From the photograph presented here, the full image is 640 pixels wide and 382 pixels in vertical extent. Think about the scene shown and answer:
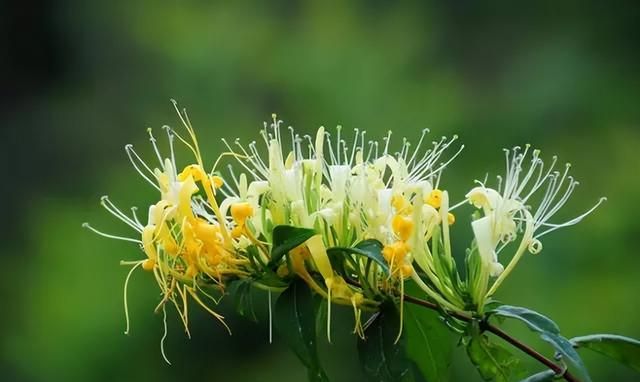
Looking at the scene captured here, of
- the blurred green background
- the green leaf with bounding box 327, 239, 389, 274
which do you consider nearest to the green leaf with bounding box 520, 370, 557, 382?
the green leaf with bounding box 327, 239, 389, 274

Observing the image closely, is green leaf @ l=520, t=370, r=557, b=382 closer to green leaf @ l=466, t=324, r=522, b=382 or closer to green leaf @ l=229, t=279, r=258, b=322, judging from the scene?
green leaf @ l=466, t=324, r=522, b=382

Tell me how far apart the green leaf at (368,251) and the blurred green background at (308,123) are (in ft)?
5.38

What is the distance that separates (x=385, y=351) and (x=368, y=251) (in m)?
0.08

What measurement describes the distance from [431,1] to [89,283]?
136 cm

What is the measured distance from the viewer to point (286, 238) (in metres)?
0.94

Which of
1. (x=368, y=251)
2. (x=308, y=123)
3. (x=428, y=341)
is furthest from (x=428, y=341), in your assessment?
(x=308, y=123)

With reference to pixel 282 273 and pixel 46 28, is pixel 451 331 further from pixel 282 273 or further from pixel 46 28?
pixel 46 28

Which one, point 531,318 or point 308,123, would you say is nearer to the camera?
point 531,318

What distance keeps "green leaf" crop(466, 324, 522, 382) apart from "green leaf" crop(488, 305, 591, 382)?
0.09 feet

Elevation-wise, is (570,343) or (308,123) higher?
(570,343)

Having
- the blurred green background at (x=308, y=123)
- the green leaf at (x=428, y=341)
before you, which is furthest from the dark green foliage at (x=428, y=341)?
the blurred green background at (x=308, y=123)

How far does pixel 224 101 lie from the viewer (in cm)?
317

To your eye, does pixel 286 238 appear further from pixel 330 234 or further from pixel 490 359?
pixel 490 359

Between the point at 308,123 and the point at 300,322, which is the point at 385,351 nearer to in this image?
the point at 300,322
